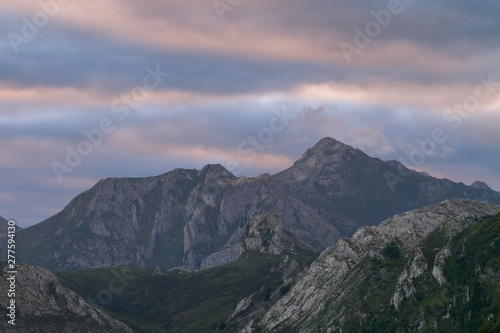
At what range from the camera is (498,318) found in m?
200
